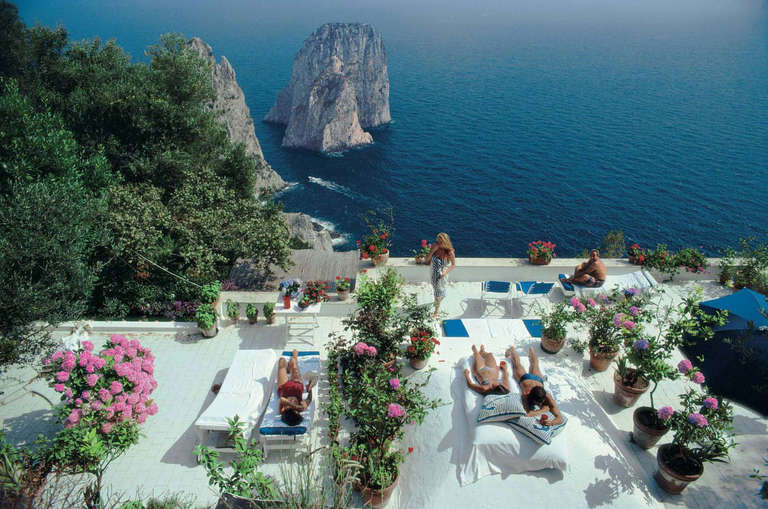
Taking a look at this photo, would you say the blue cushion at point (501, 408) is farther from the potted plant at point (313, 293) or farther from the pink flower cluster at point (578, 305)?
the potted plant at point (313, 293)

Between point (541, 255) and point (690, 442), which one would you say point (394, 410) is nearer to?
point (690, 442)

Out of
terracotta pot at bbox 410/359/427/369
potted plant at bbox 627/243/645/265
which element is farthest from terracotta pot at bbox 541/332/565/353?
potted plant at bbox 627/243/645/265

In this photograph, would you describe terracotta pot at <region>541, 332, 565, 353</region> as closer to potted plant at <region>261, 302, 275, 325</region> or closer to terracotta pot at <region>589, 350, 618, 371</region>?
terracotta pot at <region>589, 350, 618, 371</region>

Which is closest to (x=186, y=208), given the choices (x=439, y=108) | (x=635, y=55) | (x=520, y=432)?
(x=520, y=432)

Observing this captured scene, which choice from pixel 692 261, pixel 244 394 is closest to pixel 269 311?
pixel 244 394

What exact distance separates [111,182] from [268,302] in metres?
7.27

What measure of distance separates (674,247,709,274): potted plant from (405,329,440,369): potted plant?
27.9ft

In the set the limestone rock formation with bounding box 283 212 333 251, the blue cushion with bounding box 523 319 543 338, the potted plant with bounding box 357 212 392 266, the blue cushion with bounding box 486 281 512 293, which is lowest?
the limestone rock formation with bounding box 283 212 333 251

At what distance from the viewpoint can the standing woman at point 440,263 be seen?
11.6 metres

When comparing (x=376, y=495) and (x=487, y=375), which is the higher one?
(x=487, y=375)

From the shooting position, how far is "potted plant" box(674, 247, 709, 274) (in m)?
13.8

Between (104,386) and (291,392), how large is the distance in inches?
131

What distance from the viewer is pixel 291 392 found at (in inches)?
346

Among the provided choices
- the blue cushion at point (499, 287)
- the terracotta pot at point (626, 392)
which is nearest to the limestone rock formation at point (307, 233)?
the blue cushion at point (499, 287)
